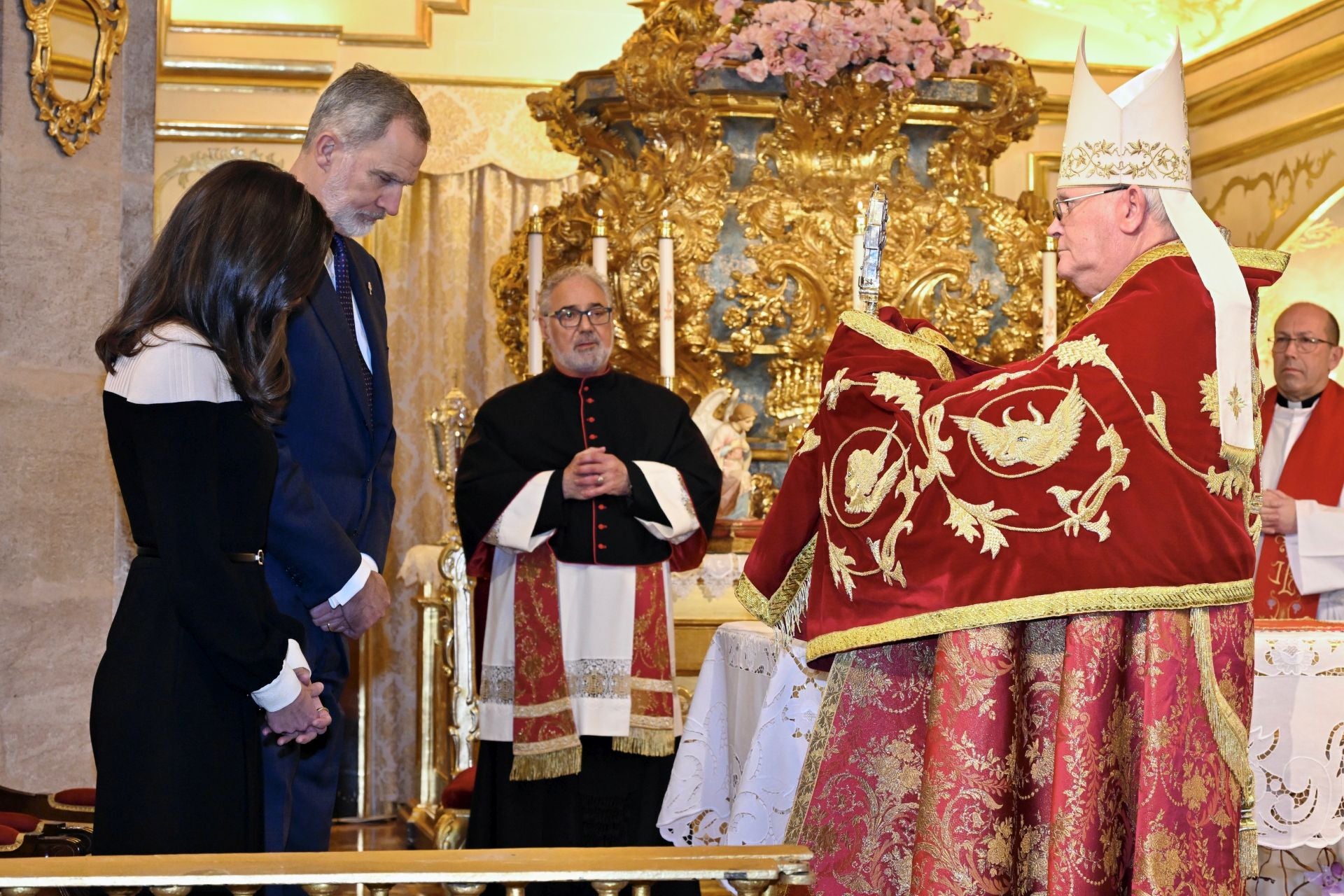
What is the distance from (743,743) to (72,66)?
2.57 m

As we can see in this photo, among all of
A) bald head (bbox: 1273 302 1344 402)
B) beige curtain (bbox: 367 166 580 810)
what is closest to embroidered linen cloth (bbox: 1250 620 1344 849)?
bald head (bbox: 1273 302 1344 402)

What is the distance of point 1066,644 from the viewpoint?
2488 mm

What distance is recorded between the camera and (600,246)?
5234mm

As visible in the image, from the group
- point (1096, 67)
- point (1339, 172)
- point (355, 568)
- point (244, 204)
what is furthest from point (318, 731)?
point (1096, 67)

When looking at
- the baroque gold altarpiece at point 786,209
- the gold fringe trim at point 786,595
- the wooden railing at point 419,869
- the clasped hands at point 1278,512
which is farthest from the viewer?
the baroque gold altarpiece at point 786,209

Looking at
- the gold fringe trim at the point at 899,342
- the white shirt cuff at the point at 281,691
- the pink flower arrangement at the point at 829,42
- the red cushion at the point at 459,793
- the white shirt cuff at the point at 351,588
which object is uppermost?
the pink flower arrangement at the point at 829,42

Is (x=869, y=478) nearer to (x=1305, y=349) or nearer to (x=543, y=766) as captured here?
(x=543, y=766)

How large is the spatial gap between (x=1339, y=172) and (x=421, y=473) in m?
4.53

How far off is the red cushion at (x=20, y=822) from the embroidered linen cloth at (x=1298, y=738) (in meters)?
2.42

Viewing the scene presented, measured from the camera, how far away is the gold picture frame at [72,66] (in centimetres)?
407

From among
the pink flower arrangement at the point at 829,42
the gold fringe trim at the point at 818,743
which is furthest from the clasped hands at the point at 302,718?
the pink flower arrangement at the point at 829,42

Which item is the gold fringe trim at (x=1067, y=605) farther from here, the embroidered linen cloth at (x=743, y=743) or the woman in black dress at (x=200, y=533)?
the woman in black dress at (x=200, y=533)

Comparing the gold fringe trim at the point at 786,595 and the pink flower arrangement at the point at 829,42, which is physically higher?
the pink flower arrangement at the point at 829,42

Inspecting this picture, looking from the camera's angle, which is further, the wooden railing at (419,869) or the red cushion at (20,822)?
the red cushion at (20,822)
